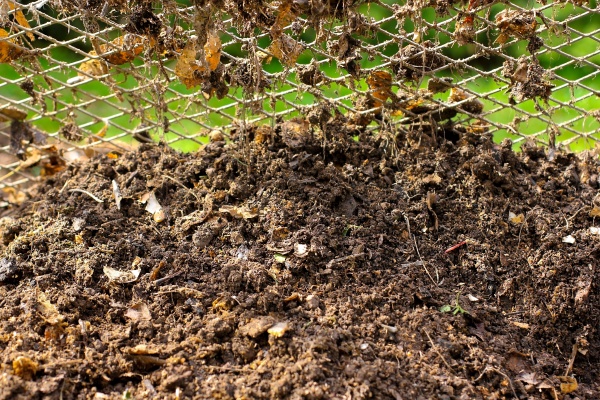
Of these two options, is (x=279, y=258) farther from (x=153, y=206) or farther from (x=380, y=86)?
(x=380, y=86)

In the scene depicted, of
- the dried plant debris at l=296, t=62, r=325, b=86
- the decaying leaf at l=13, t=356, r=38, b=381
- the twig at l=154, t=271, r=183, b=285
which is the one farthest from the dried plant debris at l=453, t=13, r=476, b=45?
the decaying leaf at l=13, t=356, r=38, b=381

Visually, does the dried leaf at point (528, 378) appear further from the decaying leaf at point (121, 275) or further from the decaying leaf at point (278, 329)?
the decaying leaf at point (121, 275)

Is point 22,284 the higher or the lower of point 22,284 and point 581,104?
the higher

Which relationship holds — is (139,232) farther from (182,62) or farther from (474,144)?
(474,144)

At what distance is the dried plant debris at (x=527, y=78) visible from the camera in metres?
2.00

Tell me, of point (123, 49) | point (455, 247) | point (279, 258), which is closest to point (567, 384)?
point (455, 247)

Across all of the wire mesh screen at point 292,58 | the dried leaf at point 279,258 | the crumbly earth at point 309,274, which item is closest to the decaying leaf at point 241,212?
the crumbly earth at point 309,274

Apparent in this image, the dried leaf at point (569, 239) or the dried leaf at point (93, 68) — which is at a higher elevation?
the dried leaf at point (93, 68)

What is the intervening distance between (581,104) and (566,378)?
2325 mm

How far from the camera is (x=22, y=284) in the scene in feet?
6.31

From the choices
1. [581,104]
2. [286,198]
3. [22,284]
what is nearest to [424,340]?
[286,198]

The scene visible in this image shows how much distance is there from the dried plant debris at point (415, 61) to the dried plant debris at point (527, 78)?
0.72ft

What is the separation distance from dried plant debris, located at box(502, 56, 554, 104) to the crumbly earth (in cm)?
28

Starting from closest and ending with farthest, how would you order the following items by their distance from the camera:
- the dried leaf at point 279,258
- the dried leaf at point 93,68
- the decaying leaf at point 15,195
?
the dried leaf at point 279,258, the dried leaf at point 93,68, the decaying leaf at point 15,195
